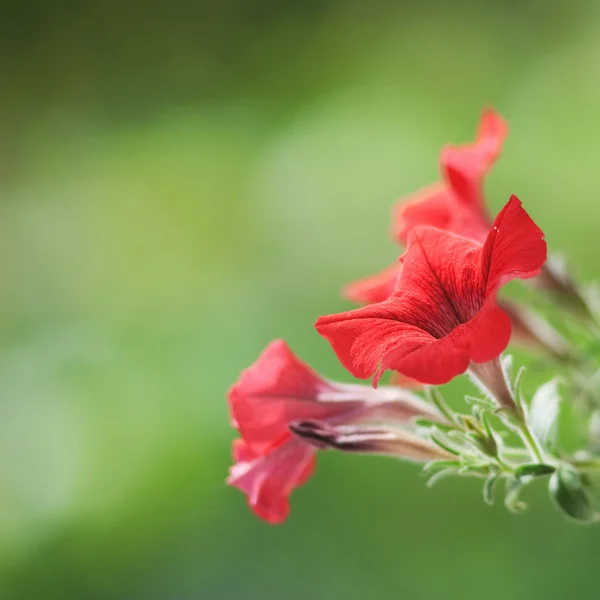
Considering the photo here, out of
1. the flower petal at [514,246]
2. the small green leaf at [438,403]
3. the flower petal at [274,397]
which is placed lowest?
the small green leaf at [438,403]

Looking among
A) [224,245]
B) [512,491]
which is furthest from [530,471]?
[224,245]

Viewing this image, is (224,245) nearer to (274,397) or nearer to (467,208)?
(467,208)

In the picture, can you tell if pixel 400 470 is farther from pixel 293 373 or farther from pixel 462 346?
pixel 462 346

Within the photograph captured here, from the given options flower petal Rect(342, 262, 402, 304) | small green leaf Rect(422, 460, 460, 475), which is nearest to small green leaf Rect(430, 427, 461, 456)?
small green leaf Rect(422, 460, 460, 475)

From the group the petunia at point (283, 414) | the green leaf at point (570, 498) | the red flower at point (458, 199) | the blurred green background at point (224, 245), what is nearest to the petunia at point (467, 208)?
the red flower at point (458, 199)

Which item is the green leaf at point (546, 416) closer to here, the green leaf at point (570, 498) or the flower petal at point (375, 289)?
the green leaf at point (570, 498)
